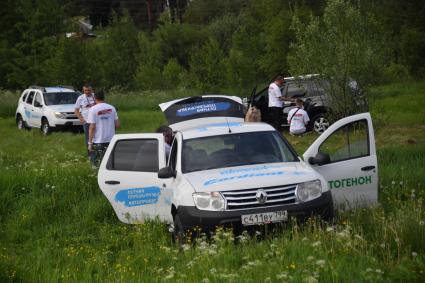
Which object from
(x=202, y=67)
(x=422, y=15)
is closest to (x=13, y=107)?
(x=202, y=67)

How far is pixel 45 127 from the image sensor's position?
27406 mm

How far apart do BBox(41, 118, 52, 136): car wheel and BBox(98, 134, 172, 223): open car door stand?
16.5 m

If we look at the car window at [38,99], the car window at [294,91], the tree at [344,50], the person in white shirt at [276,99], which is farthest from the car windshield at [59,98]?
the tree at [344,50]

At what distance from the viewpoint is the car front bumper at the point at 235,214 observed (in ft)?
28.2

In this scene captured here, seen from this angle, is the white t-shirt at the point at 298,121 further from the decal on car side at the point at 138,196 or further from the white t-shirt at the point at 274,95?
the decal on car side at the point at 138,196

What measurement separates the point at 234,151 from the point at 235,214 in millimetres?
1672

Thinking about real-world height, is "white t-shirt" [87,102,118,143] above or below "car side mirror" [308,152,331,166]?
above

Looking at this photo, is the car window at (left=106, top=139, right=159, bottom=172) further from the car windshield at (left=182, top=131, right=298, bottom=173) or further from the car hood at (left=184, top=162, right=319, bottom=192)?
the car hood at (left=184, top=162, right=319, bottom=192)

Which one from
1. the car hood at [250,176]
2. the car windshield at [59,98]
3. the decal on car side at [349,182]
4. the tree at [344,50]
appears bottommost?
the decal on car side at [349,182]

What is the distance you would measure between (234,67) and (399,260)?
3003cm

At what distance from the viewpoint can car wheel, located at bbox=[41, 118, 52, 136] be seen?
88.8ft

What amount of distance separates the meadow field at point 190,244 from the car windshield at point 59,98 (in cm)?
1151

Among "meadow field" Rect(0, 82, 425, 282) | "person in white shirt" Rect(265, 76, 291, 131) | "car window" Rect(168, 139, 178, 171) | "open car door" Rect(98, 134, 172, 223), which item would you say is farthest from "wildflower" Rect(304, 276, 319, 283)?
"person in white shirt" Rect(265, 76, 291, 131)

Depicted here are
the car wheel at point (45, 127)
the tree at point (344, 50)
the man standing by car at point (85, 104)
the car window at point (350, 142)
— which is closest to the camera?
the car window at point (350, 142)
